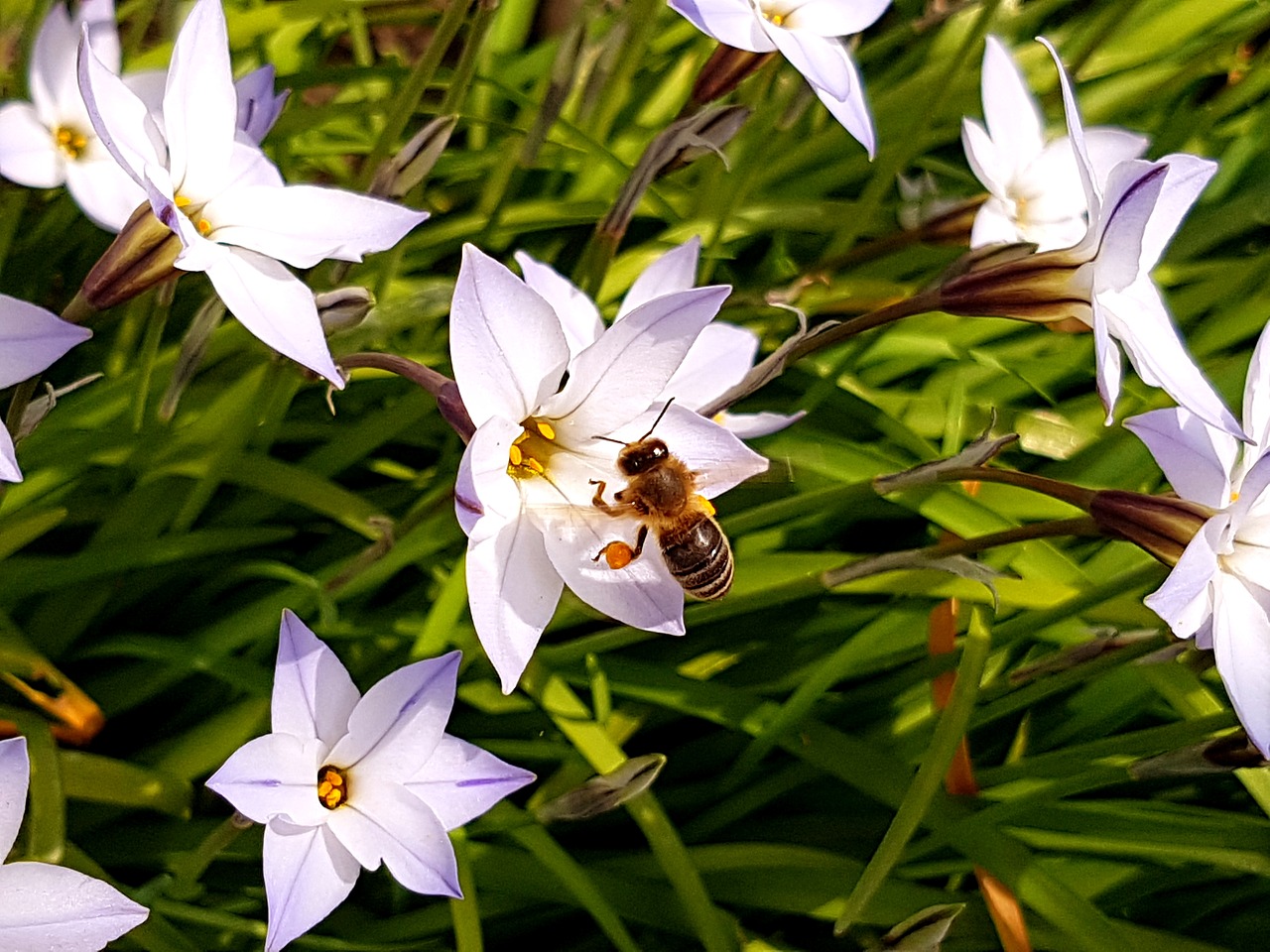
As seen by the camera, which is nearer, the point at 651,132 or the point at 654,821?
the point at 654,821

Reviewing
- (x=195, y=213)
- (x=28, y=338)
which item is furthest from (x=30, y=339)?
Answer: (x=195, y=213)

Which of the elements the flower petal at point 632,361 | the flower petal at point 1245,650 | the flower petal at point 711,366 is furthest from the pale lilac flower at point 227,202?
the flower petal at point 1245,650

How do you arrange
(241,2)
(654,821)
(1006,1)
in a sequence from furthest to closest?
(1006,1) → (241,2) → (654,821)

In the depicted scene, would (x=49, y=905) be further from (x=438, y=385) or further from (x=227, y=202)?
(x=227, y=202)

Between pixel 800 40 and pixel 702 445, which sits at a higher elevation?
pixel 800 40

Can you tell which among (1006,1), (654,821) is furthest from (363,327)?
(1006,1)

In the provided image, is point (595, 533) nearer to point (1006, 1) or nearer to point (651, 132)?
point (651, 132)
